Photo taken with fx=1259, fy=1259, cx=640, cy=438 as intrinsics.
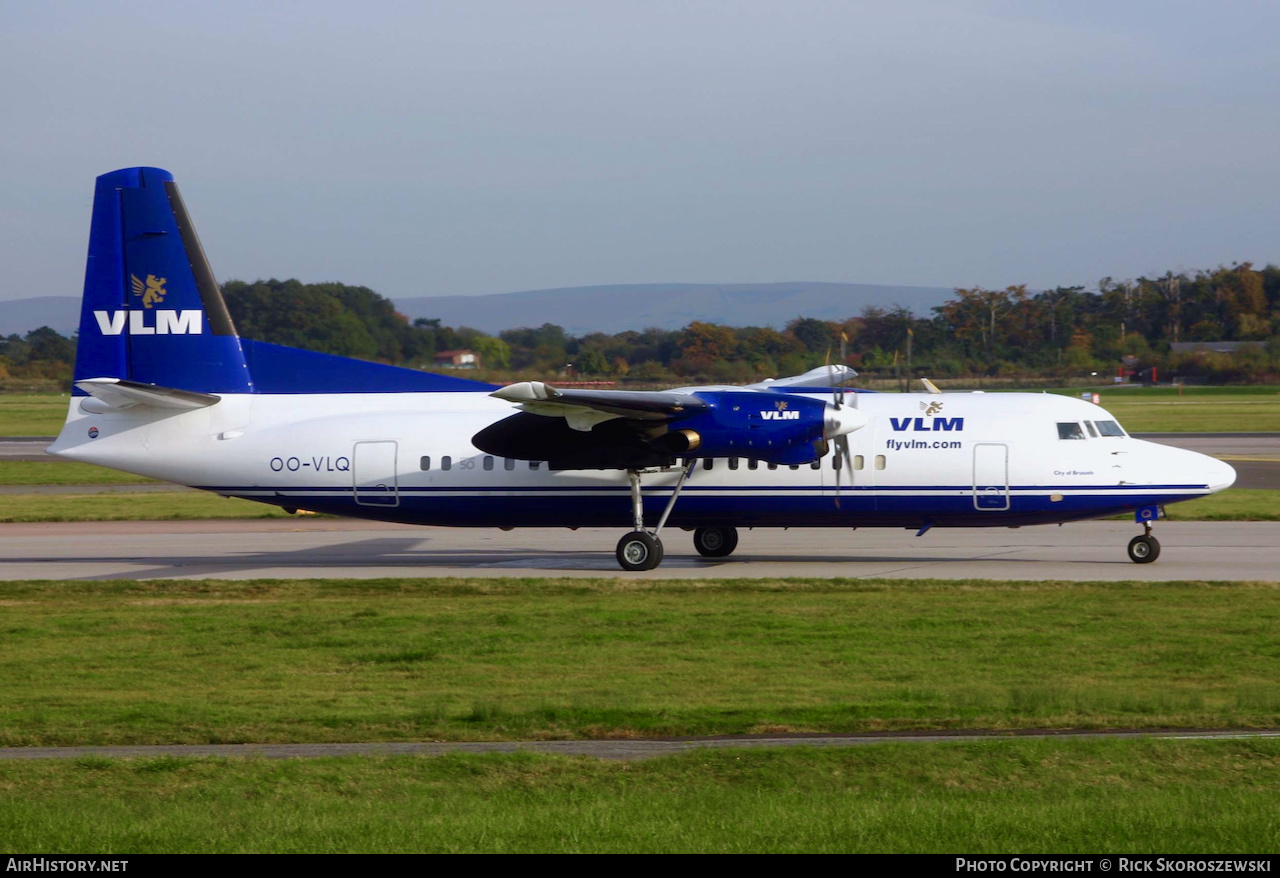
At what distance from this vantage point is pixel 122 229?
2145 centimetres

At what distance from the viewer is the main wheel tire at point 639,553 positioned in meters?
20.7

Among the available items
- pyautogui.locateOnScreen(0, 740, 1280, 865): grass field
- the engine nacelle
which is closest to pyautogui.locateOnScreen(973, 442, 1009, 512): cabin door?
the engine nacelle

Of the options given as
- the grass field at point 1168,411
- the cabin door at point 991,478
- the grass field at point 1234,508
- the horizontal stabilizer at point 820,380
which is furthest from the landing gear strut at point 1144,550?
the grass field at point 1168,411

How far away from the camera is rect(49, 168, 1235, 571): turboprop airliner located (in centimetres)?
1997

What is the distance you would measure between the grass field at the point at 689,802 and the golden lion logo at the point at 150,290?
13818mm

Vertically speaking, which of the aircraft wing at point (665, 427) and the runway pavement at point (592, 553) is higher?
the aircraft wing at point (665, 427)

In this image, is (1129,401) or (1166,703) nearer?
(1166,703)

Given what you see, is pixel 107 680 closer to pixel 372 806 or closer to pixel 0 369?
pixel 372 806

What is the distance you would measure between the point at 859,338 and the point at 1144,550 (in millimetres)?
28964

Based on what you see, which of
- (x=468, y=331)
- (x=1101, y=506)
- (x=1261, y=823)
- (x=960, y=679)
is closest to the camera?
(x=1261, y=823)

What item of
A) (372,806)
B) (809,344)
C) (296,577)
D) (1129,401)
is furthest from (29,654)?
(1129,401)

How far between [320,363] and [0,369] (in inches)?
2877

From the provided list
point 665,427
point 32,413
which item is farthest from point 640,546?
point 32,413
